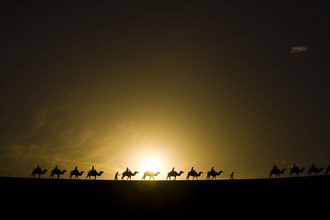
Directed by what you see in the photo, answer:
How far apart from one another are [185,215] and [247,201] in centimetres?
482

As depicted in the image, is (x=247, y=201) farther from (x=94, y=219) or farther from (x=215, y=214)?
(x=94, y=219)

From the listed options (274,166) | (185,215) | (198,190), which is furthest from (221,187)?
(274,166)

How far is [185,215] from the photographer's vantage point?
38562 mm

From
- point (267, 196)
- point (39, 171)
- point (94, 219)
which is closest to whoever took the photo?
point (94, 219)

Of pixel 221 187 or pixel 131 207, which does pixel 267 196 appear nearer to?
pixel 221 187

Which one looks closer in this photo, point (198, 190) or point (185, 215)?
point (185, 215)

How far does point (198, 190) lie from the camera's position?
137 feet

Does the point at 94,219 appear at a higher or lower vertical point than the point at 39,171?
lower

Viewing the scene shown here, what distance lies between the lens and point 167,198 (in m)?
40.8

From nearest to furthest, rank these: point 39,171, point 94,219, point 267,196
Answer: point 94,219 < point 267,196 < point 39,171

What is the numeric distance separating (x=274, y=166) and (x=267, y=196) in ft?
62.9

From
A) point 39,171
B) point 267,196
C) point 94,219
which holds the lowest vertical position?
point 94,219

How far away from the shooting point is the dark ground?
38.4 meters

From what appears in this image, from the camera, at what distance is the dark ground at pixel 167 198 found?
38375 mm
